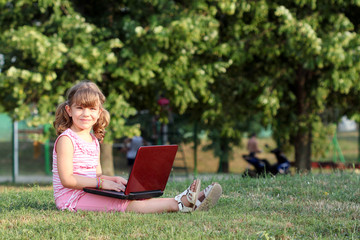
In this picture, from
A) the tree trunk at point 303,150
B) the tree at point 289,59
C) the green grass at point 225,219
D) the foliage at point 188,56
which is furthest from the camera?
the tree trunk at point 303,150

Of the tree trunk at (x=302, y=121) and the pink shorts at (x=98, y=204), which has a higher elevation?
the tree trunk at (x=302, y=121)

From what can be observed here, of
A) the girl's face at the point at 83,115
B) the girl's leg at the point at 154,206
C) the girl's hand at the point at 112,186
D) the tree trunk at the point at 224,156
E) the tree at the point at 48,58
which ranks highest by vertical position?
the tree at the point at 48,58

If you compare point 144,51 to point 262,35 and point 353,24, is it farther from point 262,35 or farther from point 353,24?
point 353,24

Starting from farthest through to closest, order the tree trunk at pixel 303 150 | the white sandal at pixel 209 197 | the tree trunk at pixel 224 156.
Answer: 1. the tree trunk at pixel 224 156
2. the tree trunk at pixel 303 150
3. the white sandal at pixel 209 197

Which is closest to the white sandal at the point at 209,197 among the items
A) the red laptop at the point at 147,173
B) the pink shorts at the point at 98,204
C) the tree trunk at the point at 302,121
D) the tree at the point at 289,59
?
the red laptop at the point at 147,173

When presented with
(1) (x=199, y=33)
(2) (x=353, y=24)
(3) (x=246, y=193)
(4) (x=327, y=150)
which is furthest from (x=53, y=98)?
(4) (x=327, y=150)

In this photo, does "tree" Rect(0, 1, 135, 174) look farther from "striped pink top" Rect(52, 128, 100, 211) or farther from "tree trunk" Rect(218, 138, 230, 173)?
"tree trunk" Rect(218, 138, 230, 173)

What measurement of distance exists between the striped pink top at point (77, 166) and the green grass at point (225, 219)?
138 mm

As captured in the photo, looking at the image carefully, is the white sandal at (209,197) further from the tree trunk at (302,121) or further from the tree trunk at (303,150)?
the tree trunk at (303,150)

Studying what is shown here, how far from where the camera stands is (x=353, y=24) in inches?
459

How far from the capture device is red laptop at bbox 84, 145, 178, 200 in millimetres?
4551

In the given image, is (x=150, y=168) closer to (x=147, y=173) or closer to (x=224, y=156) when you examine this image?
(x=147, y=173)

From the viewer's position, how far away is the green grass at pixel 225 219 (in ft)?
13.1

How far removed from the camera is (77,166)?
4.83 meters
